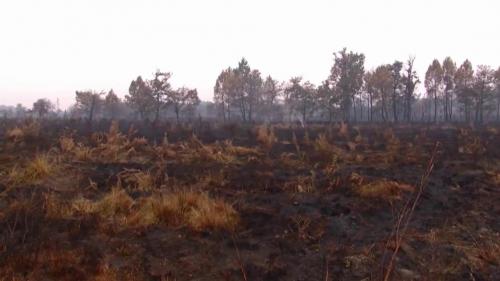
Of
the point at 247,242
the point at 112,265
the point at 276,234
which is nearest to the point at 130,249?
the point at 112,265

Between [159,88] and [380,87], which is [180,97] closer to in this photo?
[159,88]

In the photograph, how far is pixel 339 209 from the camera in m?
6.45

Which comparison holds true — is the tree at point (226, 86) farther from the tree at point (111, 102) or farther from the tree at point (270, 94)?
the tree at point (111, 102)

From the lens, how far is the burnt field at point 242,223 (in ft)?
14.3

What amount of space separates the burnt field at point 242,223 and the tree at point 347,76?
3787 cm

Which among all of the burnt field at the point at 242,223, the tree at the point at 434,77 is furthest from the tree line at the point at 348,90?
the burnt field at the point at 242,223

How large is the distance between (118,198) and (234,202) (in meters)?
1.73

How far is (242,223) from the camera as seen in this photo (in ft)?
18.8

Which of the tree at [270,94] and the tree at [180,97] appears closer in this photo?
the tree at [180,97]

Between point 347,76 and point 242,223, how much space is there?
147ft

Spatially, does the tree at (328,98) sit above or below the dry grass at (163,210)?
above

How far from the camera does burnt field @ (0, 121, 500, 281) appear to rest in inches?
172

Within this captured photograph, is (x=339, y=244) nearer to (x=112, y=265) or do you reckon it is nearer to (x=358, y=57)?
(x=112, y=265)

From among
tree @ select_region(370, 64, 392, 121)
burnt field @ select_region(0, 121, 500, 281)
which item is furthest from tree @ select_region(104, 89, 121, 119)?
burnt field @ select_region(0, 121, 500, 281)
